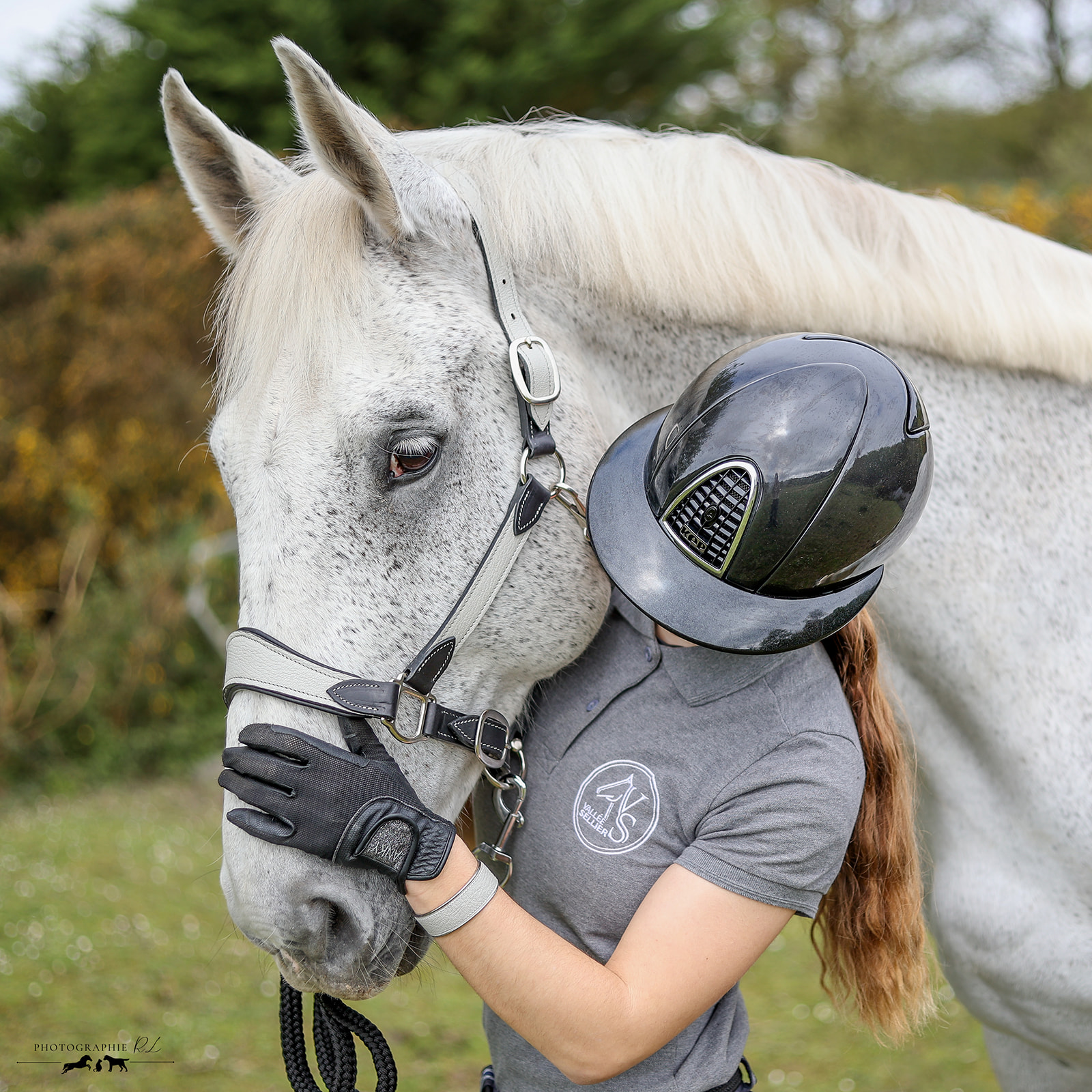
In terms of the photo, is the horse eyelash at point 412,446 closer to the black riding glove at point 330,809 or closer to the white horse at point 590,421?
the white horse at point 590,421

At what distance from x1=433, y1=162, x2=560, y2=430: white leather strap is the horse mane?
3 centimetres

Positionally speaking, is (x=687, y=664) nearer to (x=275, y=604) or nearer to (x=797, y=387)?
(x=797, y=387)

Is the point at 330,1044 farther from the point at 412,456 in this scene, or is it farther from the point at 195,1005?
the point at 195,1005

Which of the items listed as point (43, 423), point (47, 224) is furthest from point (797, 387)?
point (47, 224)

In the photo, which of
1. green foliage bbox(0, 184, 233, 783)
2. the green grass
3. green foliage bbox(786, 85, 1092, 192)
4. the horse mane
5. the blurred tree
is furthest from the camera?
green foliage bbox(786, 85, 1092, 192)

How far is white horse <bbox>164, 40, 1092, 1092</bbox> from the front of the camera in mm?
1440

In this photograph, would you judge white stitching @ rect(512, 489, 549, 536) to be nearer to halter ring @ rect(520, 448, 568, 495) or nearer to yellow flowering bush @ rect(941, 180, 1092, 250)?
halter ring @ rect(520, 448, 568, 495)

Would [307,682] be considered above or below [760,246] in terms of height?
below

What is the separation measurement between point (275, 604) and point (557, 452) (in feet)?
1.64

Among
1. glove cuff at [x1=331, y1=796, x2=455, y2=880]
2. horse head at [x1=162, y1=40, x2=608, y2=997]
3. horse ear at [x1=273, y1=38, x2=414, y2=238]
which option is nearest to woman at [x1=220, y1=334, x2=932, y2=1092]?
glove cuff at [x1=331, y1=796, x2=455, y2=880]

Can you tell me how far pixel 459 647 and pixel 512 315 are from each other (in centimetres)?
54

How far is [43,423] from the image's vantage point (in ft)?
28.4

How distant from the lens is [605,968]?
135 centimetres

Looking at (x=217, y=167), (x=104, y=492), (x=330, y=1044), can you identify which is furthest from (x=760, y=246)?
(x=104, y=492)
